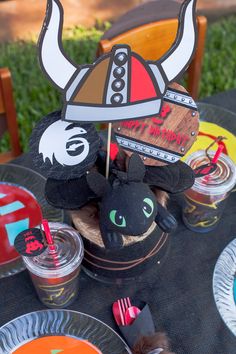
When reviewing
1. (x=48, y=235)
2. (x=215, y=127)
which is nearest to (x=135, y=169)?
(x=48, y=235)

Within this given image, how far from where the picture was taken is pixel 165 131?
86 cm

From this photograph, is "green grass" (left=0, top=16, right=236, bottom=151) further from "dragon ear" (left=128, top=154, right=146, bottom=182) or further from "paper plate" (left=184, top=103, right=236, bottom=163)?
"dragon ear" (left=128, top=154, right=146, bottom=182)

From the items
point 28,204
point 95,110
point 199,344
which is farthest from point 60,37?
point 199,344

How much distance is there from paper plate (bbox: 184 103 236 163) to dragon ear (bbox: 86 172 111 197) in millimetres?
392

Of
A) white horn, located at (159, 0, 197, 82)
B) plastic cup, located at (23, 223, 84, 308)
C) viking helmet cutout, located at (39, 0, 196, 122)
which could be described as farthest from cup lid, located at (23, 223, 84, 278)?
white horn, located at (159, 0, 197, 82)

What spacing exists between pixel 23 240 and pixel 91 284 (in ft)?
0.64

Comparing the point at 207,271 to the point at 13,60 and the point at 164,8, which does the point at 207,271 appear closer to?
the point at 164,8

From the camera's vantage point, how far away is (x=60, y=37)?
71cm

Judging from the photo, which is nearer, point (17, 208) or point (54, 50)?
point (54, 50)

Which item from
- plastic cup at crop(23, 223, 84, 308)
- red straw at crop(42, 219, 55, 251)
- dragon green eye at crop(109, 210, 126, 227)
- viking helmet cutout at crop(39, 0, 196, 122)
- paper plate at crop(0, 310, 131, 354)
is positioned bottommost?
paper plate at crop(0, 310, 131, 354)

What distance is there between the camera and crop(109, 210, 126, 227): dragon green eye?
0.76m

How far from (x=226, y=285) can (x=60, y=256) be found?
12.8 inches

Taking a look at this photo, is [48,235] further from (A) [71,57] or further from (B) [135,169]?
(A) [71,57]

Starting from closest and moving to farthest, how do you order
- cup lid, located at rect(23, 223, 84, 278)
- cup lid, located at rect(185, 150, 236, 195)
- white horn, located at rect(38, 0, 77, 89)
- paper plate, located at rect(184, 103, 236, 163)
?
white horn, located at rect(38, 0, 77, 89) → cup lid, located at rect(23, 223, 84, 278) → cup lid, located at rect(185, 150, 236, 195) → paper plate, located at rect(184, 103, 236, 163)
